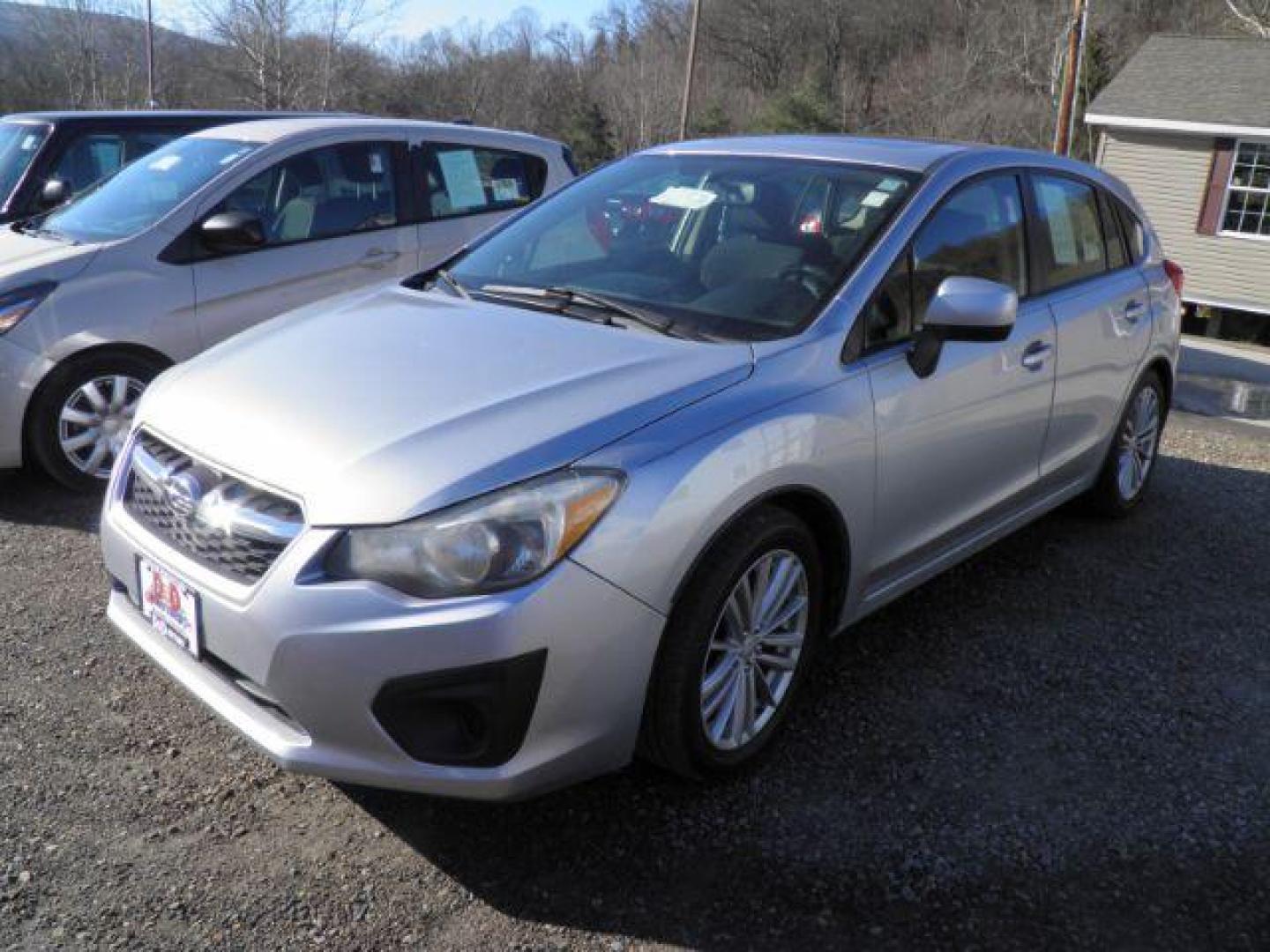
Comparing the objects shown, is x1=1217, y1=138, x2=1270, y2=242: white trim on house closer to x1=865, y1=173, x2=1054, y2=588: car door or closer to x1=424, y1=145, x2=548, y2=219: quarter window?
x1=424, y1=145, x2=548, y2=219: quarter window

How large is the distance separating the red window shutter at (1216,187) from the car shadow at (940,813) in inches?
627

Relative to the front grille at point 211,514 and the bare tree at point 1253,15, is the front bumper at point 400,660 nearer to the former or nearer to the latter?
the front grille at point 211,514

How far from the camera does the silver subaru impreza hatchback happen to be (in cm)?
238

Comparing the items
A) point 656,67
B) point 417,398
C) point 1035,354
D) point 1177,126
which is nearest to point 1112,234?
point 1035,354

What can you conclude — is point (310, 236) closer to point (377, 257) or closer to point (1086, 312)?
point (377, 257)

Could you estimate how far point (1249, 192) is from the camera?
17625mm

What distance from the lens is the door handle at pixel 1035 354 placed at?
3.94 m

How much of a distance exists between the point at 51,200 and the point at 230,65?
30.0m

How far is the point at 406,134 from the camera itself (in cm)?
646

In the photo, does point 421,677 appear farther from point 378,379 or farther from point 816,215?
point 816,215

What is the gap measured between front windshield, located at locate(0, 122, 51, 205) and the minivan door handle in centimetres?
711

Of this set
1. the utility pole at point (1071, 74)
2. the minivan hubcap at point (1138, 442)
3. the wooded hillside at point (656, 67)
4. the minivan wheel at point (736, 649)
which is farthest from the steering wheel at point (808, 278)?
the wooded hillside at point (656, 67)

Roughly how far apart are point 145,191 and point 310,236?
856mm

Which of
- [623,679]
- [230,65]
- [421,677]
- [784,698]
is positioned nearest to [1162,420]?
[784,698]
